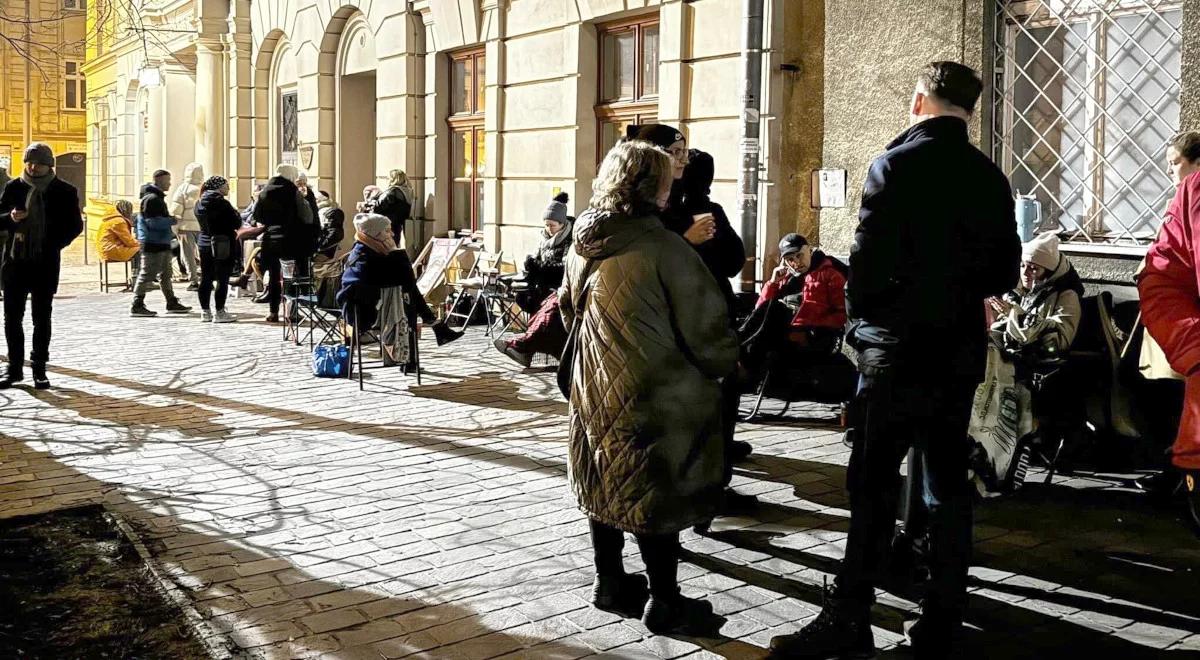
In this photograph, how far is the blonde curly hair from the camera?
14.5 feet

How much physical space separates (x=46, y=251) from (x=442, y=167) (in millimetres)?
7367

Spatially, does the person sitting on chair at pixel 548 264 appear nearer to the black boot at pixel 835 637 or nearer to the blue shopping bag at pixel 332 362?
the blue shopping bag at pixel 332 362

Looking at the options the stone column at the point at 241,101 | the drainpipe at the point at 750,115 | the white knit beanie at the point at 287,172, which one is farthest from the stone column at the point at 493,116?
the stone column at the point at 241,101

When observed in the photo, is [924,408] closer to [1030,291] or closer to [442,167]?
[1030,291]

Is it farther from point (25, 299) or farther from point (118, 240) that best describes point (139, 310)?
point (25, 299)

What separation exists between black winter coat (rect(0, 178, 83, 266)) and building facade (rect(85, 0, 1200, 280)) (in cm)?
144

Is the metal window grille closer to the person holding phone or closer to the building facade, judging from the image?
the building facade

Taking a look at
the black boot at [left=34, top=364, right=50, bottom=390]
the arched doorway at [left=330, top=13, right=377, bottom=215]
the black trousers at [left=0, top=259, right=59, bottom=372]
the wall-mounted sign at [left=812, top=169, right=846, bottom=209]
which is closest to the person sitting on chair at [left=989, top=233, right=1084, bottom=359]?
the wall-mounted sign at [left=812, top=169, right=846, bottom=209]

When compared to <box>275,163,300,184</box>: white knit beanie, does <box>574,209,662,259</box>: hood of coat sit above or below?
below

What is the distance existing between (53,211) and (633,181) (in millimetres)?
6747

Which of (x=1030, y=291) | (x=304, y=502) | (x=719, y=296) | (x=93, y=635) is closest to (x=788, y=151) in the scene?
(x=1030, y=291)

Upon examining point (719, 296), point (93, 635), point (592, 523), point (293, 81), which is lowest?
point (93, 635)

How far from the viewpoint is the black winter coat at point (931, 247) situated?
405cm

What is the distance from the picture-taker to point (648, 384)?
171 inches
